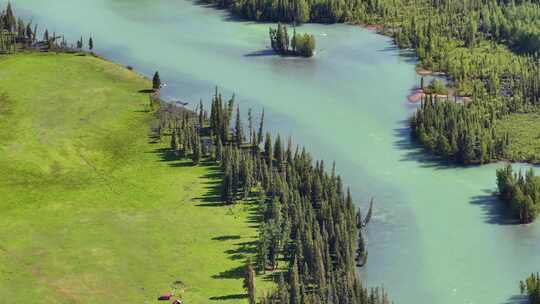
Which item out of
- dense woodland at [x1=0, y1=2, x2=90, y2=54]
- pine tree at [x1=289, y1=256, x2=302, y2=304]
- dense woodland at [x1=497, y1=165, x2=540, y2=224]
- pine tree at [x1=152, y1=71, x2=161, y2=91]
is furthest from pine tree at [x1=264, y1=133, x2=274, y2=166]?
dense woodland at [x1=0, y1=2, x2=90, y2=54]

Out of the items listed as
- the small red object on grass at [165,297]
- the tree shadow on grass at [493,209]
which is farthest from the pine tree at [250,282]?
the tree shadow on grass at [493,209]

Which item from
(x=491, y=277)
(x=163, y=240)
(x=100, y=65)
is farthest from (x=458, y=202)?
(x=100, y=65)

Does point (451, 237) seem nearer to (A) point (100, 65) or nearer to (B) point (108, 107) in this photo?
(B) point (108, 107)

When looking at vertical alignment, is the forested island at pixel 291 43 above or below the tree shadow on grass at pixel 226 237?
above

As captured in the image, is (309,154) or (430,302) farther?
(309,154)

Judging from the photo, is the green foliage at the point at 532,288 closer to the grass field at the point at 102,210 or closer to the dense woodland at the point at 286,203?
the dense woodland at the point at 286,203
